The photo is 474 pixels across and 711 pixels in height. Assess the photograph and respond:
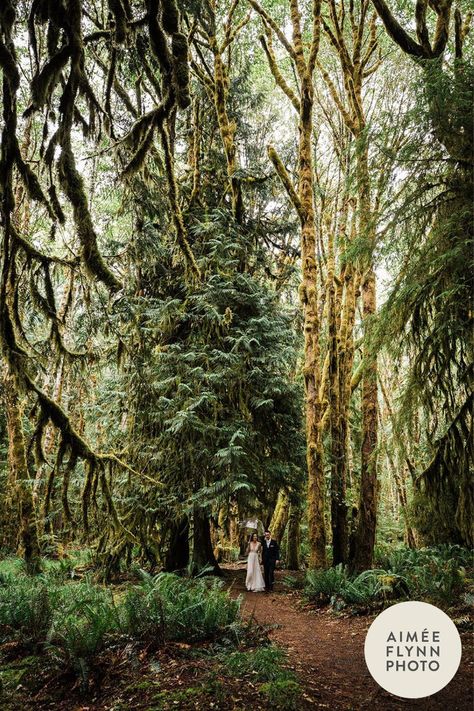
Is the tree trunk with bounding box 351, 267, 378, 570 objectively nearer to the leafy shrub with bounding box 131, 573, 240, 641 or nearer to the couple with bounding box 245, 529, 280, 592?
the couple with bounding box 245, 529, 280, 592

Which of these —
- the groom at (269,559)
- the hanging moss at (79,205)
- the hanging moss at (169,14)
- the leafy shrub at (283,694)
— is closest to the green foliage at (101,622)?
the leafy shrub at (283,694)

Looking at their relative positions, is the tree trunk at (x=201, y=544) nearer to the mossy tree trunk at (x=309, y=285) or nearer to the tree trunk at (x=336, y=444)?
the mossy tree trunk at (x=309, y=285)

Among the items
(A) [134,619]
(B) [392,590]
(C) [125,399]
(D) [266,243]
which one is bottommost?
(B) [392,590]

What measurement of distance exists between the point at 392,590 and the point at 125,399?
Result: 7.15m

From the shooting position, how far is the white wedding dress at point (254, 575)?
11.5 metres

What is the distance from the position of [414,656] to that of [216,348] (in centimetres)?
852

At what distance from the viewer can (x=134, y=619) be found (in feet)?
17.5

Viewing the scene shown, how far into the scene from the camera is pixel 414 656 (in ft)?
12.3

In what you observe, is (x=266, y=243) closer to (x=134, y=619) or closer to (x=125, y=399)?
(x=125, y=399)

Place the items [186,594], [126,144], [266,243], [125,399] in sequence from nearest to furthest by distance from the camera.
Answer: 1. [126,144]
2. [186,594]
3. [125,399]
4. [266,243]

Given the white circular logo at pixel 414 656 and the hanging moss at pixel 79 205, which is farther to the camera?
the white circular logo at pixel 414 656

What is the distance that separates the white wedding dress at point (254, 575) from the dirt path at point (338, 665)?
2.31 meters

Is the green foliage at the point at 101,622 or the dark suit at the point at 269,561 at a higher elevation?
the green foliage at the point at 101,622

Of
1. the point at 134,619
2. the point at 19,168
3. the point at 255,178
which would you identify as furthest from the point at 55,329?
the point at 255,178
